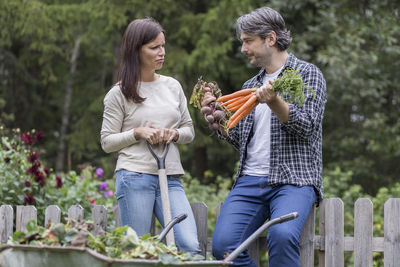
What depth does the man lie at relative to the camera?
3117mm

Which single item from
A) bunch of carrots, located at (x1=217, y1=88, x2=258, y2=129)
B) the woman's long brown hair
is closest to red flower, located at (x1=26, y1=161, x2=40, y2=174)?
the woman's long brown hair

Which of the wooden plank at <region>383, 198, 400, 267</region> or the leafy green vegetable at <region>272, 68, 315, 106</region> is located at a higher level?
the leafy green vegetable at <region>272, 68, 315, 106</region>

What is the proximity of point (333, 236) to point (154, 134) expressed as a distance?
4.39ft

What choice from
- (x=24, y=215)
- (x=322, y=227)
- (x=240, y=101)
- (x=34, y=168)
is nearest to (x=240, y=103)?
(x=240, y=101)

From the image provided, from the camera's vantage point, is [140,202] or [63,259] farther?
[140,202]

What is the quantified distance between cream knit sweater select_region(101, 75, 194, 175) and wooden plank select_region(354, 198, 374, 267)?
115cm

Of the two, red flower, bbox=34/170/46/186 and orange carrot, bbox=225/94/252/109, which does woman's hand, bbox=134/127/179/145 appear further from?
red flower, bbox=34/170/46/186

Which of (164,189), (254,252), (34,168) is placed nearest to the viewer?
(164,189)

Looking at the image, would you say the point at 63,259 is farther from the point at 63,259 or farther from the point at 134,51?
the point at 134,51

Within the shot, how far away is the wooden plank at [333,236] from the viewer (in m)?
3.62

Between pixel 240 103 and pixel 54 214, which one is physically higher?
pixel 240 103

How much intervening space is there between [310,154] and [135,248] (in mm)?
1562

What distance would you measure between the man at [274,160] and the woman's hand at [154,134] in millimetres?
289

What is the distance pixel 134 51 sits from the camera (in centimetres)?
342
